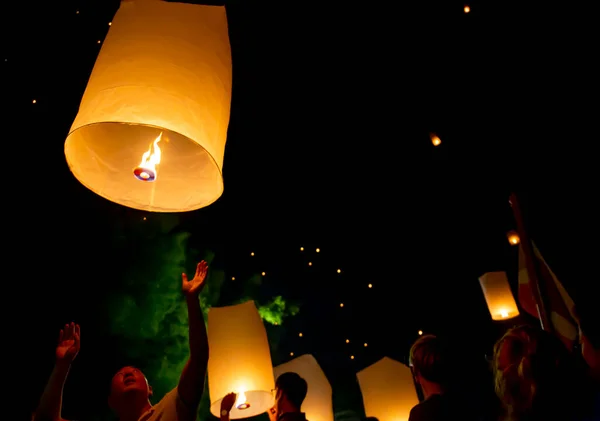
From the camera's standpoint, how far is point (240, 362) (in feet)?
13.3

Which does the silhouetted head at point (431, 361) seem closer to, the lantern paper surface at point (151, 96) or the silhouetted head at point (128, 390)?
the silhouetted head at point (128, 390)

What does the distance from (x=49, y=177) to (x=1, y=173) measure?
29.5 inches

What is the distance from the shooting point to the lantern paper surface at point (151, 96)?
1.77 metres

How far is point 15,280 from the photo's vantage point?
730cm

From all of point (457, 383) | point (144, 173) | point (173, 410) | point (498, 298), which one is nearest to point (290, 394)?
point (457, 383)

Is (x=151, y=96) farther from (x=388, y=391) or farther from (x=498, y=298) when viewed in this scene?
(x=498, y=298)

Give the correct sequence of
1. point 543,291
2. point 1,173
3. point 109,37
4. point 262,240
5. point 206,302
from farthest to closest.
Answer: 1. point 262,240
2. point 206,302
3. point 1,173
4. point 543,291
5. point 109,37

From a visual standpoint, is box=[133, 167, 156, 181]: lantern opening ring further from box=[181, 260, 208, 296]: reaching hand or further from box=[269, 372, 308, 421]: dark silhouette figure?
box=[269, 372, 308, 421]: dark silhouette figure

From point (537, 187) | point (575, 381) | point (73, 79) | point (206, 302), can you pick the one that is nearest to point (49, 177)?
point (73, 79)

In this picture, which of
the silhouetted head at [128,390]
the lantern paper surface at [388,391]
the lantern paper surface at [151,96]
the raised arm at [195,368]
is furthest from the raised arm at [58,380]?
the lantern paper surface at [388,391]

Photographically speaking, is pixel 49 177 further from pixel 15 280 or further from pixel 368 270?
pixel 368 270

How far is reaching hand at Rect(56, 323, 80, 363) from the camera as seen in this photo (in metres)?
3.13

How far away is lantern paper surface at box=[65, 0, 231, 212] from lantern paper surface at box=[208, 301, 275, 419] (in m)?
2.14

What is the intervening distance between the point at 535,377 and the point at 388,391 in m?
4.87
